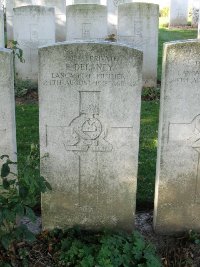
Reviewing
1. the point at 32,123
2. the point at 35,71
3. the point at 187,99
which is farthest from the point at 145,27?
the point at 187,99

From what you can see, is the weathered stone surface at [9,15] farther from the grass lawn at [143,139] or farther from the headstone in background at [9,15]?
the grass lawn at [143,139]

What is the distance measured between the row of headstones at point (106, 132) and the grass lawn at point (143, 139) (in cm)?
57

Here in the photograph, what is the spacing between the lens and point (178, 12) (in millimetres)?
18578

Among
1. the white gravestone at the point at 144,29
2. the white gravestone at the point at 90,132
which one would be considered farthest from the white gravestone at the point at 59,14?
the white gravestone at the point at 90,132

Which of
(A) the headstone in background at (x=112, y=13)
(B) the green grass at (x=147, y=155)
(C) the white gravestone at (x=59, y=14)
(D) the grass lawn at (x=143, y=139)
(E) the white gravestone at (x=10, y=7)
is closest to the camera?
(B) the green grass at (x=147, y=155)

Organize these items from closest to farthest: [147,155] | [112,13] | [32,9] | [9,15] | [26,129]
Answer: [147,155] < [26,129] < [32,9] < [9,15] < [112,13]

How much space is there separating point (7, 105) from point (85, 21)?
625cm

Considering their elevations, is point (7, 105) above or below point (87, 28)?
below

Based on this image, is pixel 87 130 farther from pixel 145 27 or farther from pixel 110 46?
pixel 145 27

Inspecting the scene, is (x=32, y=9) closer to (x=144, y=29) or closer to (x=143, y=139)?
(x=144, y=29)

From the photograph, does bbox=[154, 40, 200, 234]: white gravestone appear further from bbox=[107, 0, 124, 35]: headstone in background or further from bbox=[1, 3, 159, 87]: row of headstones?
bbox=[107, 0, 124, 35]: headstone in background

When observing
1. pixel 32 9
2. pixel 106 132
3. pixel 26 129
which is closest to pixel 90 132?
pixel 106 132

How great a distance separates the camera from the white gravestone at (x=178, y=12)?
18531 mm

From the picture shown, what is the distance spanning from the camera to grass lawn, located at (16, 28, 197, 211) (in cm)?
515
